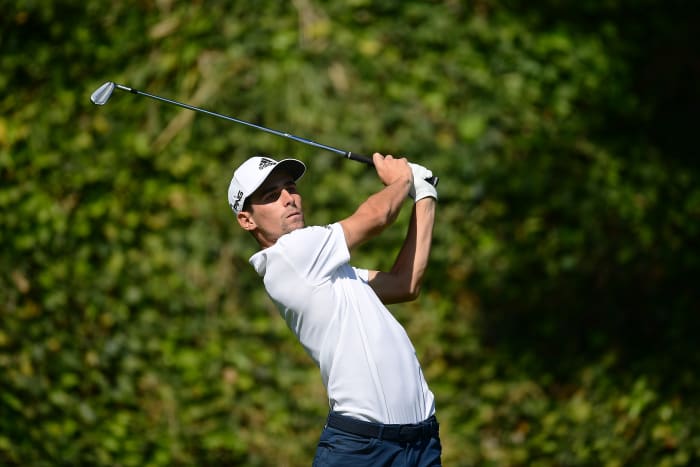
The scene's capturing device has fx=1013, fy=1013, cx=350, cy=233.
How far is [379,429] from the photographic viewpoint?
3451 millimetres

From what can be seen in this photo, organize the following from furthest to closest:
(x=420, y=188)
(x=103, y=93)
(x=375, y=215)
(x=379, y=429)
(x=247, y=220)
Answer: (x=103, y=93) → (x=420, y=188) → (x=247, y=220) → (x=375, y=215) → (x=379, y=429)

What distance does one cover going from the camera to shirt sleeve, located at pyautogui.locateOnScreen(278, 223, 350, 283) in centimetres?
→ 351

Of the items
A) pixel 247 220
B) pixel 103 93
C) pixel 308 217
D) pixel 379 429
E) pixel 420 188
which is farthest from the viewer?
pixel 308 217

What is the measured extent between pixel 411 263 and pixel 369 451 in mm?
836

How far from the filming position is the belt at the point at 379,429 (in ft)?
11.3

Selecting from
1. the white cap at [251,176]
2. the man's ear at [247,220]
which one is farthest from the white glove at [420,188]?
the man's ear at [247,220]

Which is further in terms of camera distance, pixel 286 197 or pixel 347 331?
pixel 286 197

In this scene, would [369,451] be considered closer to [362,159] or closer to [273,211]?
[273,211]

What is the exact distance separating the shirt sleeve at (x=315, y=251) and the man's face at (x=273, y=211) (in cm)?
13

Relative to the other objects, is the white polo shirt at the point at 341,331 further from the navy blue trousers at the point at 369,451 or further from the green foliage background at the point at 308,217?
the green foliage background at the point at 308,217

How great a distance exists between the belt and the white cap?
33.6 inches

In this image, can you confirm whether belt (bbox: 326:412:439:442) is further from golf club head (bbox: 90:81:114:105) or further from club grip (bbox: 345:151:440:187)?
golf club head (bbox: 90:81:114:105)

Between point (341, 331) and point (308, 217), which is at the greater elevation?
point (308, 217)

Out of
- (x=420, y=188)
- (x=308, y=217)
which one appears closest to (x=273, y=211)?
(x=420, y=188)
